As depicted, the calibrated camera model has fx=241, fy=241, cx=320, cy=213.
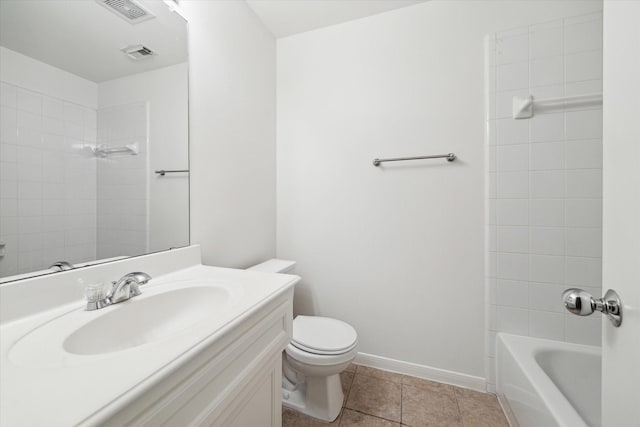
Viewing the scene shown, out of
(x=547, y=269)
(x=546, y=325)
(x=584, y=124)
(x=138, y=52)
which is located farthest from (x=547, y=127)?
(x=138, y=52)

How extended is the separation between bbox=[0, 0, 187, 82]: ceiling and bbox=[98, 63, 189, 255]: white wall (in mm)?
53

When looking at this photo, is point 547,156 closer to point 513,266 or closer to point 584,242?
point 584,242

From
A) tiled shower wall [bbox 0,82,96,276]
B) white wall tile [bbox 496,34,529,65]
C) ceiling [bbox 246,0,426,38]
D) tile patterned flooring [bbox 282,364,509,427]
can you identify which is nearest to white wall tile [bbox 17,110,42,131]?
tiled shower wall [bbox 0,82,96,276]

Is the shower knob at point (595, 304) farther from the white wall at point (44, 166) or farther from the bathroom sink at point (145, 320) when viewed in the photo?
the white wall at point (44, 166)

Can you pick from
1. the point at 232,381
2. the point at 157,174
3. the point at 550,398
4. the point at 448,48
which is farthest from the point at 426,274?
the point at 157,174

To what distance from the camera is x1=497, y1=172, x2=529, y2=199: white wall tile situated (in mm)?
1298

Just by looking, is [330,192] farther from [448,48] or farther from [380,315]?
[448,48]

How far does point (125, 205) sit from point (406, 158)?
4.64ft

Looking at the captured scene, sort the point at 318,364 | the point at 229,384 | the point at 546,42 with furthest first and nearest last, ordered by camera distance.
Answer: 1. the point at 546,42
2. the point at 318,364
3. the point at 229,384

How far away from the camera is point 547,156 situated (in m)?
1.26

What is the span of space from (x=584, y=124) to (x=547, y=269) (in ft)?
2.47

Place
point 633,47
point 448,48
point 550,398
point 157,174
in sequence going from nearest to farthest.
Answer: point 633,47
point 550,398
point 157,174
point 448,48

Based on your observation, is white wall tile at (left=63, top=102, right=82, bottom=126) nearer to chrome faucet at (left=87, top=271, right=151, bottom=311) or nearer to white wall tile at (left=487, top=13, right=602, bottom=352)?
chrome faucet at (left=87, top=271, right=151, bottom=311)

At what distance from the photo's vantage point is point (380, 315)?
1588mm
